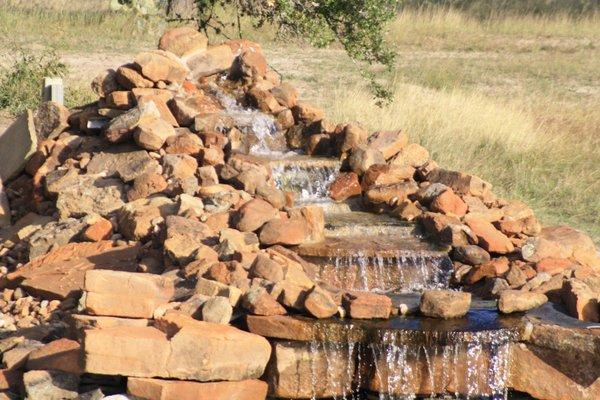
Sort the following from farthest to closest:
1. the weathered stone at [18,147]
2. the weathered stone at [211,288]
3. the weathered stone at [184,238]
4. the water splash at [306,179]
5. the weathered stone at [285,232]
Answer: the weathered stone at [18,147], the water splash at [306,179], the weathered stone at [285,232], the weathered stone at [184,238], the weathered stone at [211,288]

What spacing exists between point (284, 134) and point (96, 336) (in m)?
3.94

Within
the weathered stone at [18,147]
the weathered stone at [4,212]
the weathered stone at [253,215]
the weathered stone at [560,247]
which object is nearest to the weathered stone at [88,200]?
the weathered stone at [4,212]

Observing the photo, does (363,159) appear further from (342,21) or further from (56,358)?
(56,358)

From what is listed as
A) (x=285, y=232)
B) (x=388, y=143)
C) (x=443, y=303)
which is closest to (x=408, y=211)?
(x=388, y=143)

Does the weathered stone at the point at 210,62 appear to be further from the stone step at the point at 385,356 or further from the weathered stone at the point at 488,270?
the stone step at the point at 385,356

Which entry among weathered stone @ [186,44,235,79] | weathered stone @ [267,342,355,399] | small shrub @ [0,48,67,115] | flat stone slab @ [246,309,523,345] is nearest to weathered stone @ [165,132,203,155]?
weathered stone @ [186,44,235,79]

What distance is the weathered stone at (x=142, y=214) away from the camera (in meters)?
7.41

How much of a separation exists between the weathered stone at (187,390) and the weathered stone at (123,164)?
8.19ft

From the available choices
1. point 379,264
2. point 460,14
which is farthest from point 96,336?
point 460,14

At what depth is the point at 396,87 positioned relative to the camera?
1420 centimetres

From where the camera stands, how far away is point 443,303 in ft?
21.6

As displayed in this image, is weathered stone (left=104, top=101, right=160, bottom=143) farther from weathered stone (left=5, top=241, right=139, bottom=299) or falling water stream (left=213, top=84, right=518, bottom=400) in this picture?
falling water stream (left=213, top=84, right=518, bottom=400)

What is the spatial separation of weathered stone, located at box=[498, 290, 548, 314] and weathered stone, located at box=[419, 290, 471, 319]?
0.93 feet

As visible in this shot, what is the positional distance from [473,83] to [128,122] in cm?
981
